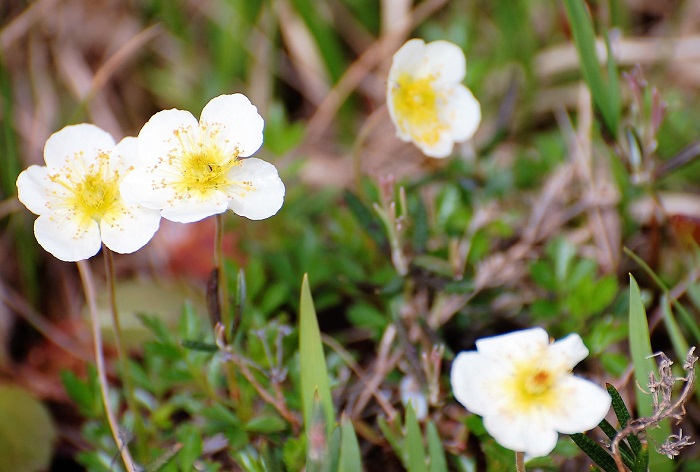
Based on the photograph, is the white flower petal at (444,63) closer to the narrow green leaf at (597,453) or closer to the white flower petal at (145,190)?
the white flower petal at (145,190)

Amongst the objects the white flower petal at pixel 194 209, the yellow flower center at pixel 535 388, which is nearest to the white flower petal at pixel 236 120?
the white flower petal at pixel 194 209

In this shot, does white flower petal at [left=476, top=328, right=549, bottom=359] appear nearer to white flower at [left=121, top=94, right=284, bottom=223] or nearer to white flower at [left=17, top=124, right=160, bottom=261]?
white flower at [left=121, top=94, right=284, bottom=223]

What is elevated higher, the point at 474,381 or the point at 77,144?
the point at 77,144

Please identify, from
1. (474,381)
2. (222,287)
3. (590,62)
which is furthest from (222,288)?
(590,62)

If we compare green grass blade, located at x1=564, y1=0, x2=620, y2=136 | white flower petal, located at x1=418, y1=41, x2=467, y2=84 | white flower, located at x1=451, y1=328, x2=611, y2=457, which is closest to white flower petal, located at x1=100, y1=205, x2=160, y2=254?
white flower, located at x1=451, y1=328, x2=611, y2=457

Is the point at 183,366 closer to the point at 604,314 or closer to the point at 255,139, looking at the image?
the point at 255,139

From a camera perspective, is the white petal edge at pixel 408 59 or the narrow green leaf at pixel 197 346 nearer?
the narrow green leaf at pixel 197 346

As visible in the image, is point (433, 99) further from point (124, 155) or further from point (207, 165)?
point (124, 155)
